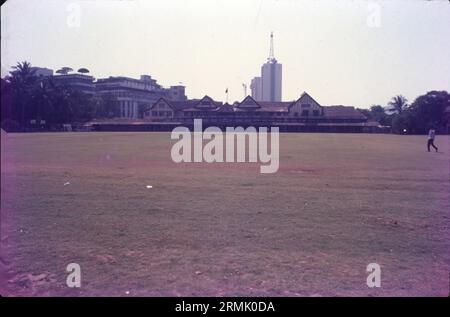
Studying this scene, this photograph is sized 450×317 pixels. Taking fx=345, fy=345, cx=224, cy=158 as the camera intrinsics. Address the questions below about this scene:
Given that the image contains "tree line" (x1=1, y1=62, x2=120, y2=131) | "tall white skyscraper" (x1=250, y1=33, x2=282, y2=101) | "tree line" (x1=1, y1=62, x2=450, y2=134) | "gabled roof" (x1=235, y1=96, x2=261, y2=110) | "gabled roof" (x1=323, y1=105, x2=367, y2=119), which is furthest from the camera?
"gabled roof" (x1=323, y1=105, x2=367, y2=119)

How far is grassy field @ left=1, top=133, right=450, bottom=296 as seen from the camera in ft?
11.7

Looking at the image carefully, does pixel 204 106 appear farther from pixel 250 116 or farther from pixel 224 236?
pixel 224 236

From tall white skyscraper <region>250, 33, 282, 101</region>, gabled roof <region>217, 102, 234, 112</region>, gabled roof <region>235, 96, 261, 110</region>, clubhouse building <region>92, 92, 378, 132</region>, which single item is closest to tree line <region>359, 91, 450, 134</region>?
clubhouse building <region>92, 92, 378, 132</region>

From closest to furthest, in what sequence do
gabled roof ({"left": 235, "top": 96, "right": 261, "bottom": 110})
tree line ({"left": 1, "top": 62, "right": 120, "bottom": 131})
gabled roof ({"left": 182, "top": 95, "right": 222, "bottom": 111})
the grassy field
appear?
the grassy field → gabled roof ({"left": 235, "top": 96, "right": 261, "bottom": 110}) → gabled roof ({"left": 182, "top": 95, "right": 222, "bottom": 111}) → tree line ({"left": 1, "top": 62, "right": 120, "bottom": 131})

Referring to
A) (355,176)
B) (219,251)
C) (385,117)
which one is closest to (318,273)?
(219,251)

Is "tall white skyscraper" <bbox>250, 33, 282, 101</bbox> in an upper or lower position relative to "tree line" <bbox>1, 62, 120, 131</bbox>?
lower

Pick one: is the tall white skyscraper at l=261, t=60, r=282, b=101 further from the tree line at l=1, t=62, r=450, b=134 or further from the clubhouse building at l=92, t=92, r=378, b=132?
the tree line at l=1, t=62, r=450, b=134

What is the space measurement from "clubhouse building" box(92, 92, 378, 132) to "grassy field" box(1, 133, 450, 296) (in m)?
22.7

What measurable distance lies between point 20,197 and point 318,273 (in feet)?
21.4

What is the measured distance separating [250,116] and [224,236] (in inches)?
1396

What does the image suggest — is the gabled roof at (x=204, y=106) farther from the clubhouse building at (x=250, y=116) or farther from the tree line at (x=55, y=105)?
the tree line at (x=55, y=105)
